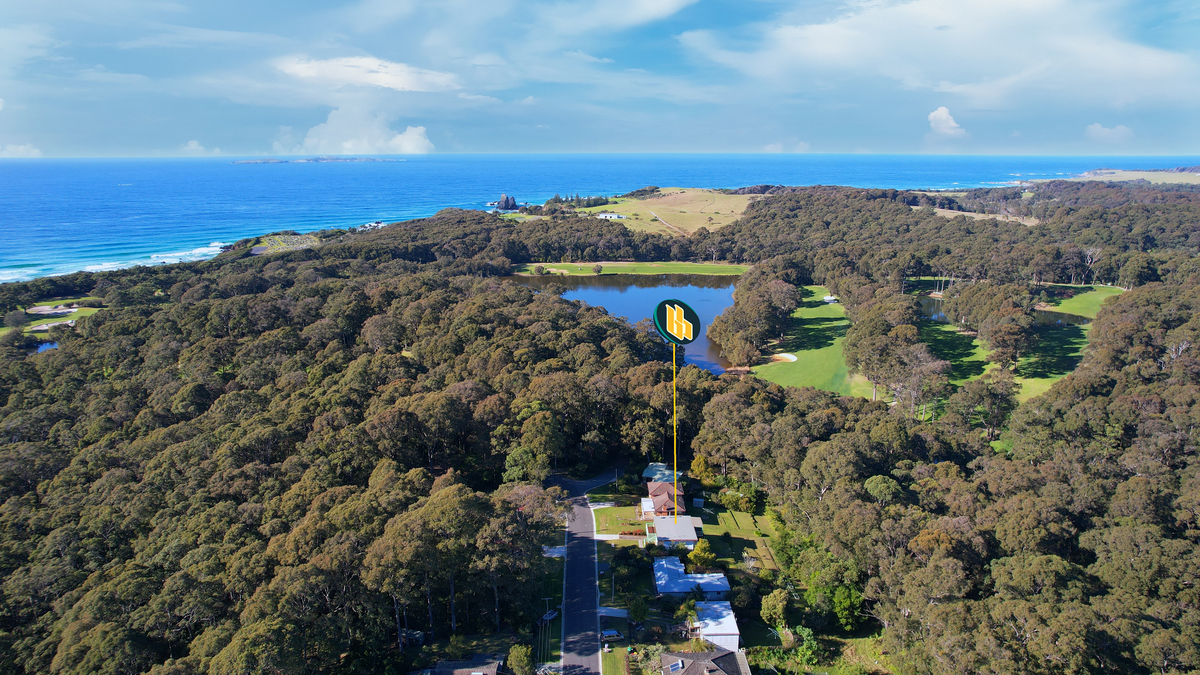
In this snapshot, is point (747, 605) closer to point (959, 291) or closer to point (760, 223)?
point (959, 291)

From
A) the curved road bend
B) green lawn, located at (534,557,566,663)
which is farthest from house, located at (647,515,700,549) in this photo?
green lawn, located at (534,557,566,663)

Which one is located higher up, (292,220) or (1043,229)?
(292,220)

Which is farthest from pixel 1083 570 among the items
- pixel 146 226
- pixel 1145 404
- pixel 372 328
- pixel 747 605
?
pixel 146 226

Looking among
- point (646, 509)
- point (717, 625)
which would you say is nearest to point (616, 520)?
point (646, 509)

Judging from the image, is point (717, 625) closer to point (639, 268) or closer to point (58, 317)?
point (58, 317)

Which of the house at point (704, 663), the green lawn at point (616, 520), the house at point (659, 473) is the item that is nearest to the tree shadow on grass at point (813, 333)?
the house at point (659, 473)

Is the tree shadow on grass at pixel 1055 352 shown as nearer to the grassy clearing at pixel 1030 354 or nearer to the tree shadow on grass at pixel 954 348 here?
the grassy clearing at pixel 1030 354
